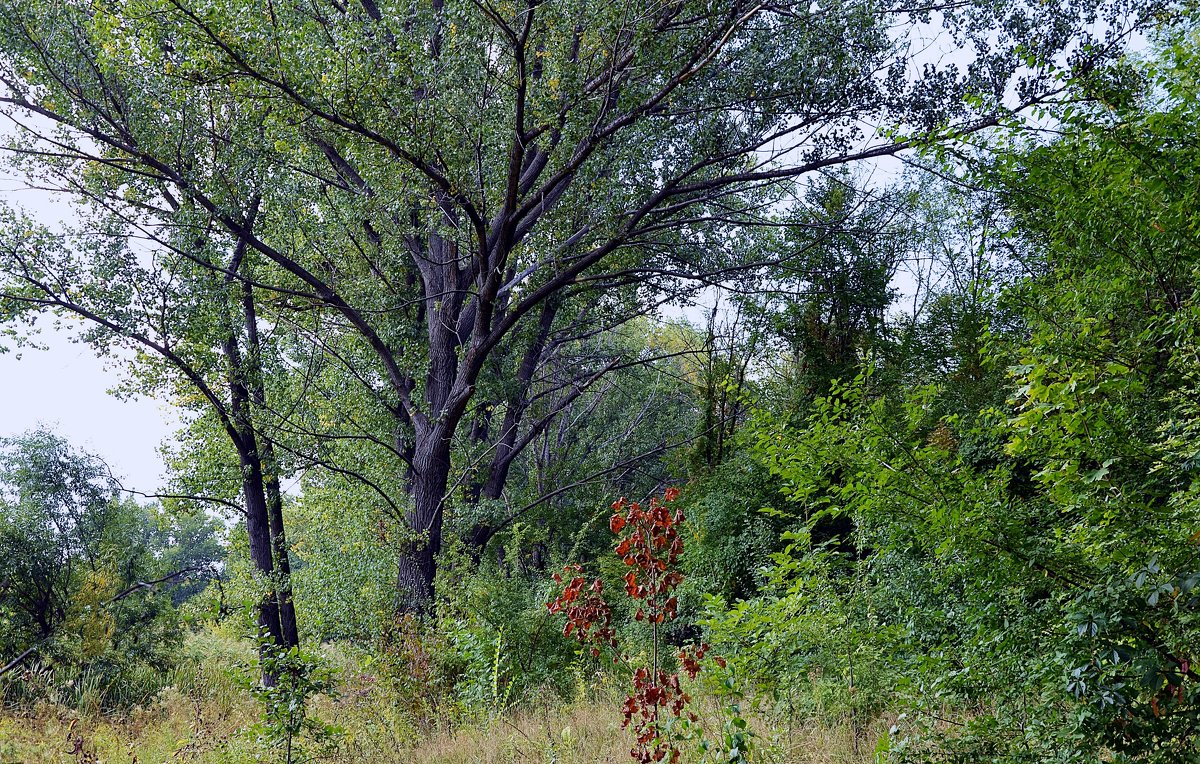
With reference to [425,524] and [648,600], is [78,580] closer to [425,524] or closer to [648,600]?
[425,524]

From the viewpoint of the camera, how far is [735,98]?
873 centimetres

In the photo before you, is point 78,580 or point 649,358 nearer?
point 649,358

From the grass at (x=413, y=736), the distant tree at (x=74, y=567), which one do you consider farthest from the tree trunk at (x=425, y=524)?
the distant tree at (x=74, y=567)

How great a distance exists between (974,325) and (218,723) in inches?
454

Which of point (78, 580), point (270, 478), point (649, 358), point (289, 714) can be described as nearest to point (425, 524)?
point (270, 478)

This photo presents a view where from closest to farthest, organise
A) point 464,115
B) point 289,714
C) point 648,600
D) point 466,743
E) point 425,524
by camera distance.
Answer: point 648,600 → point 289,714 → point 466,743 → point 464,115 → point 425,524

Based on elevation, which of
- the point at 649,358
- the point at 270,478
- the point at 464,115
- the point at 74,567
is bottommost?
the point at 74,567

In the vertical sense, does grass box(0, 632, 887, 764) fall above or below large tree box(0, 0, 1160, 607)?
below

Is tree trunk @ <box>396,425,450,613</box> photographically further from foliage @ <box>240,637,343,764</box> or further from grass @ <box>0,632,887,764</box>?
foliage @ <box>240,637,343,764</box>

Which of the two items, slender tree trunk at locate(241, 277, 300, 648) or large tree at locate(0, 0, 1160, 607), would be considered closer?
A: large tree at locate(0, 0, 1160, 607)

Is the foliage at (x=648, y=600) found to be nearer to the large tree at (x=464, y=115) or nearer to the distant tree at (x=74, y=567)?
the large tree at (x=464, y=115)

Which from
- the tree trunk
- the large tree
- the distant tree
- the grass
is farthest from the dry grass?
the distant tree

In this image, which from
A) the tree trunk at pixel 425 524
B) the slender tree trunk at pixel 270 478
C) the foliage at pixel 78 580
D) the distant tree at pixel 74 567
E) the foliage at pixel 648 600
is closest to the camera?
the foliage at pixel 648 600

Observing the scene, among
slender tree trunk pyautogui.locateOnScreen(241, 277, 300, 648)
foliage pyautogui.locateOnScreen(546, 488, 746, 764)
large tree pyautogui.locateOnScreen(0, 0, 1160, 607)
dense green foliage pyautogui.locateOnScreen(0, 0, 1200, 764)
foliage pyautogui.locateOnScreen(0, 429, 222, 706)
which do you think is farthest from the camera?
foliage pyautogui.locateOnScreen(0, 429, 222, 706)
